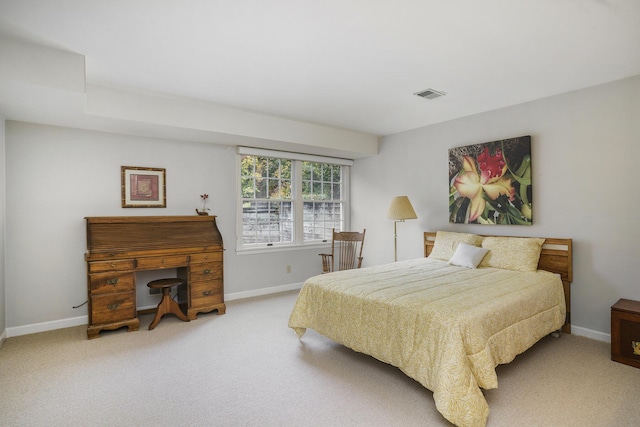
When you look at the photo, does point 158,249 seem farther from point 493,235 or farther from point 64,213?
point 493,235

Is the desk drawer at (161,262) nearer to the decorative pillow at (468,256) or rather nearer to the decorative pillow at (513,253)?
the decorative pillow at (468,256)

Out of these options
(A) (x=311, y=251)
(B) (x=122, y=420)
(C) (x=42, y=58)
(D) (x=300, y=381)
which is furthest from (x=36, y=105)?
(A) (x=311, y=251)

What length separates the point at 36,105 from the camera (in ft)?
9.57

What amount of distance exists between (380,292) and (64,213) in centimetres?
348

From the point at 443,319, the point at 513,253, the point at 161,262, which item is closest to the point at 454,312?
the point at 443,319

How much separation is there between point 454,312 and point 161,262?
3038mm

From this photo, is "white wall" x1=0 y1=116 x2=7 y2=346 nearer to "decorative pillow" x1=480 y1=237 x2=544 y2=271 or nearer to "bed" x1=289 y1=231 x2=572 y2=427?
"bed" x1=289 y1=231 x2=572 y2=427

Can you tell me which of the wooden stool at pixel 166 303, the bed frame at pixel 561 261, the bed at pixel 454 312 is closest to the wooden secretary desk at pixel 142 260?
the wooden stool at pixel 166 303

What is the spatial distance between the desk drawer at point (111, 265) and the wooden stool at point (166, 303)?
35cm

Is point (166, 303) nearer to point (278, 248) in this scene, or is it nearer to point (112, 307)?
point (112, 307)

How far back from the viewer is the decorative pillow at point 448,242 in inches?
158

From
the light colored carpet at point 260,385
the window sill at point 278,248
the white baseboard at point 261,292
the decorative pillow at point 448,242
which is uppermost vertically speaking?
the decorative pillow at point 448,242

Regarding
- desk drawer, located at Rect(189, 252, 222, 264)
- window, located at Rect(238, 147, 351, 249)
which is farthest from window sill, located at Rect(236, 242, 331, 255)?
desk drawer, located at Rect(189, 252, 222, 264)

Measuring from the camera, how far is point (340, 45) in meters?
2.49
